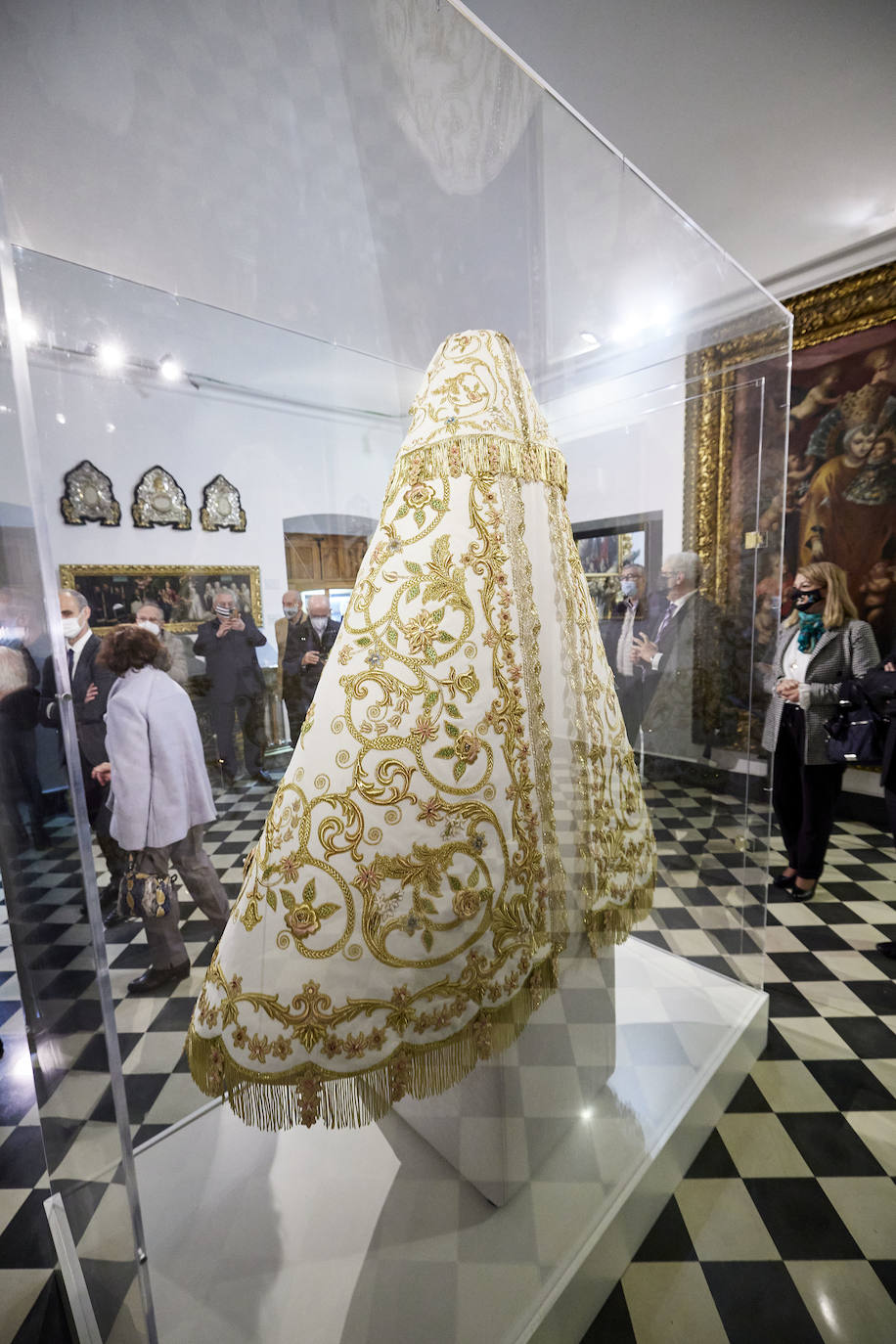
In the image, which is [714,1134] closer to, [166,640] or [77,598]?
[166,640]

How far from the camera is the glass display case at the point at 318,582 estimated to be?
2.50 feet

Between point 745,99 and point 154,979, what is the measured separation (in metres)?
3.55

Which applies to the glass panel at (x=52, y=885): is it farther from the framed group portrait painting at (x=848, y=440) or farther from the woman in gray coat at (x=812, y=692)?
the framed group portrait painting at (x=848, y=440)

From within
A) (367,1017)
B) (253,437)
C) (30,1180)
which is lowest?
(30,1180)

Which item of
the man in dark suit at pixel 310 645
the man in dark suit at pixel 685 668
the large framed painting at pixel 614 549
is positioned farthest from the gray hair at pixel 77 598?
the man in dark suit at pixel 685 668

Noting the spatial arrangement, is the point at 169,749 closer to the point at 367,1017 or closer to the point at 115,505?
the point at 115,505

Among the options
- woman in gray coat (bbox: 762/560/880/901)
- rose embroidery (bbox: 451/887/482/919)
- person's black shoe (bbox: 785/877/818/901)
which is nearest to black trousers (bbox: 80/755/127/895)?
rose embroidery (bbox: 451/887/482/919)

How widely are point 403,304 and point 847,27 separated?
217 centimetres

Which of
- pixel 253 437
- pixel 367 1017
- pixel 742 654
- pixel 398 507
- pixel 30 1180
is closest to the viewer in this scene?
pixel 367 1017

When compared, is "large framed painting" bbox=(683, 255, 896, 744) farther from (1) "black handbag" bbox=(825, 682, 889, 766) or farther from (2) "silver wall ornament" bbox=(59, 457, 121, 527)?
(2) "silver wall ornament" bbox=(59, 457, 121, 527)

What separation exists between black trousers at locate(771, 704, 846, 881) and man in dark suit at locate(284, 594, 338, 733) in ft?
7.31

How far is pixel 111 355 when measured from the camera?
0.93 metres

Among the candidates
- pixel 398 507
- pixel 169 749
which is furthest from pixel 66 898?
pixel 398 507

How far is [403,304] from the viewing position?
1.21 meters
